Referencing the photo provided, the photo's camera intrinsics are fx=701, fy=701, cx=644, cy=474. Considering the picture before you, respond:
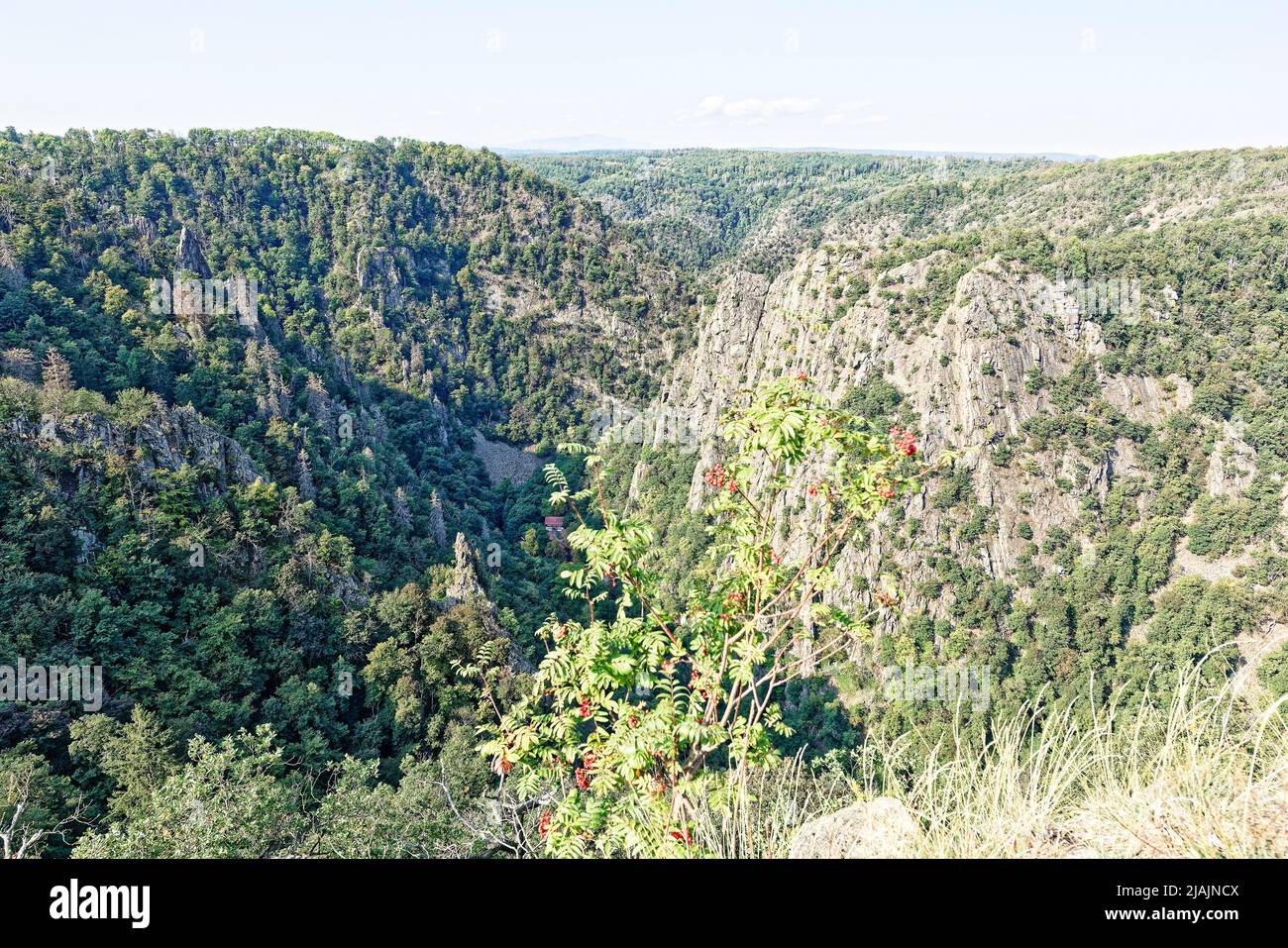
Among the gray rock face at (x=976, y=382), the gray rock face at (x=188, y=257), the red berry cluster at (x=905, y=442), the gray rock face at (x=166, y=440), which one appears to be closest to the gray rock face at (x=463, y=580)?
the gray rock face at (x=166, y=440)

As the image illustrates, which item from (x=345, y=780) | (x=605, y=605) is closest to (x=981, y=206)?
(x=605, y=605)

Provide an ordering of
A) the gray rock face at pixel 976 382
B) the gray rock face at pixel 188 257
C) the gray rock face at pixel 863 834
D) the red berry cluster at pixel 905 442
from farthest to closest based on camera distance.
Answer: the gray rock face at pixel 976 382, the gray rock face at pixel 188 257, the red berry cluster at pixel 905 442, the gray rock face at pixel 863 834

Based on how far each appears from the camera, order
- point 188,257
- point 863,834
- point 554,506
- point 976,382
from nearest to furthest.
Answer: point 863,834 < point 554,506 < point 188,257 < point 976,382

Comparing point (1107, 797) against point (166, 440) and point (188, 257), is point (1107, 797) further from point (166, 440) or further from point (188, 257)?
point (188, 257)

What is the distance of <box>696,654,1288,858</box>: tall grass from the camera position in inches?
185

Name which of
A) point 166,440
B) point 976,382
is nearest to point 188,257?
point 166,440

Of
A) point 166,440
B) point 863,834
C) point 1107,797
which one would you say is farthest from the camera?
point 166,440

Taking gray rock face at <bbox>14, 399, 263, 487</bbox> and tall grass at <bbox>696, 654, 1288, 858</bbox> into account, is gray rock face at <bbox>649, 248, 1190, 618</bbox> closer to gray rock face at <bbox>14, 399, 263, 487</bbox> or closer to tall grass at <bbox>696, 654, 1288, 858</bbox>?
gray rock face at <bbox>14, 399, 263, 487</bbox>

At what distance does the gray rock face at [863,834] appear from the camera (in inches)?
223

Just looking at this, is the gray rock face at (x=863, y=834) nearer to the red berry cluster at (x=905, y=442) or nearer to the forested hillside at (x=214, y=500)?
the red berry cluster at (x=905, y=442)

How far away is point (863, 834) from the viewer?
5.93 meters

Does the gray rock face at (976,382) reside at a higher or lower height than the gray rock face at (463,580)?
higher

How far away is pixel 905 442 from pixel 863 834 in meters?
3.34

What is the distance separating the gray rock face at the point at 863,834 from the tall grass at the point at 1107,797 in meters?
0.10
